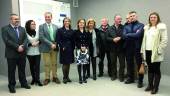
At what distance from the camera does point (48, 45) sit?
533 centimetres

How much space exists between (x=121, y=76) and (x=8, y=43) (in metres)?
2.50

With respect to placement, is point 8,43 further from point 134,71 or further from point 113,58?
point 134,71

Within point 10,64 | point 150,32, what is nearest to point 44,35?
point 10,64

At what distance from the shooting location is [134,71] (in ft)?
18.1

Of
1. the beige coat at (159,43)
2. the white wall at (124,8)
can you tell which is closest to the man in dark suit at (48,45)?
the beige coat at (159,43)

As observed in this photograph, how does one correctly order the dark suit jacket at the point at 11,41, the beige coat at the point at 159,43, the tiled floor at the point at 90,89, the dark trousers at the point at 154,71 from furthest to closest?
the dark suit jacket at the point at 11,41 < the tiled floor at the point at 90,89 < the dark trousers at the point at 154,71 < the beige coat at the point at 159,43

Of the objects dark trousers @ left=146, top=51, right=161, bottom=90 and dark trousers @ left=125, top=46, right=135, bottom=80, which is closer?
dark trousers @ left=146, top=51, right=161, bottom=90

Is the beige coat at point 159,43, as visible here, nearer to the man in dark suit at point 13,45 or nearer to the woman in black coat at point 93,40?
the woman in black coat at point 93,40

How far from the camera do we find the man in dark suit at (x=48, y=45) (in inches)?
209

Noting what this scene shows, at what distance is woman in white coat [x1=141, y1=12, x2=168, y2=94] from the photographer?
4.41m

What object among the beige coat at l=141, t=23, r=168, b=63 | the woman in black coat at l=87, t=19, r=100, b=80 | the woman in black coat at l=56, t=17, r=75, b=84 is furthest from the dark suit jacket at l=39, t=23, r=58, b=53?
the beige coat at l=141, t=23, r=168, b=63

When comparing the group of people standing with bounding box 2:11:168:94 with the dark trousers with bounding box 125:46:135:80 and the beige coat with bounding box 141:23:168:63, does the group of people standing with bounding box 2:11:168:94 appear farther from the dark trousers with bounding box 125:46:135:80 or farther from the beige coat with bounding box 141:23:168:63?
the beige coat with bounding box 141:23:168:63

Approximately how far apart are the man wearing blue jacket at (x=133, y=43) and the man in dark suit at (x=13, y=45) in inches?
83.7

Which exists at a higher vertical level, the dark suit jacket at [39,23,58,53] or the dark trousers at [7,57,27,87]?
the dark suit jacket at [39,23,58,53]
